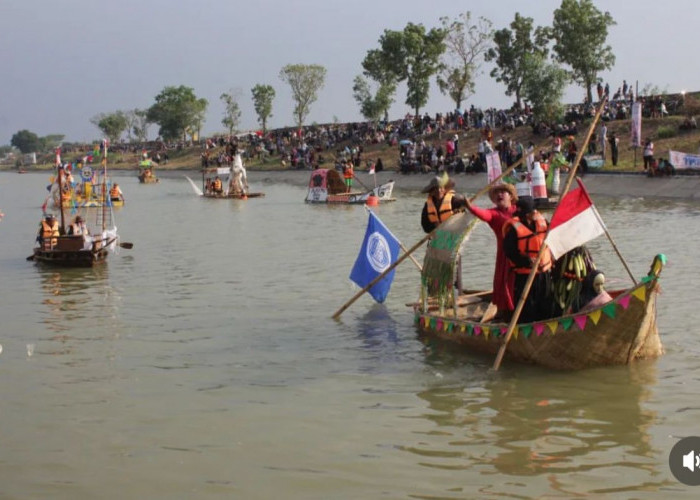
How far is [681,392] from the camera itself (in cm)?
934

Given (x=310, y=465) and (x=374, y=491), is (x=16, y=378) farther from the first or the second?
(x=374, y=491)

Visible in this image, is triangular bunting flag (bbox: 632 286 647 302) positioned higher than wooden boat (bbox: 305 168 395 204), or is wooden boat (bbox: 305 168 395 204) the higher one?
wooden boat (bbox: 305 168 395 204)

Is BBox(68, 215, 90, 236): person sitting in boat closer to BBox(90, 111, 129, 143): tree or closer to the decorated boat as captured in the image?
the decorated boat

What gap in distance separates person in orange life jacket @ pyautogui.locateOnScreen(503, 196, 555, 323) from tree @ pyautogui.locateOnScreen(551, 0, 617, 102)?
44554mm

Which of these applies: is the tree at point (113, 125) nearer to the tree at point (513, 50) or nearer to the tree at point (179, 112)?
the tree at point (179, 112)

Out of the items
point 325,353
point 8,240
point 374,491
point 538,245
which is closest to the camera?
point 374,491

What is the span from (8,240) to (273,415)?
20.9 metres

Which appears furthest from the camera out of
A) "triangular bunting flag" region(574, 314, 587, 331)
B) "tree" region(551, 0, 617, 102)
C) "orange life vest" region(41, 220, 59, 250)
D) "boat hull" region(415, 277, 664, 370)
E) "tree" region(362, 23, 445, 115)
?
"tree" region(362, 23, 445, 115)

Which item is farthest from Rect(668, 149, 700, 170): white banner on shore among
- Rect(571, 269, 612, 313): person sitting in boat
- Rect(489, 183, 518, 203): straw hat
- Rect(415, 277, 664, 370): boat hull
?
Rect(571, 269, 612, 313): person sitting in boat

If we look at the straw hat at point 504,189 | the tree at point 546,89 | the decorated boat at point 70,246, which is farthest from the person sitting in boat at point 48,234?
the tree at point 546,89

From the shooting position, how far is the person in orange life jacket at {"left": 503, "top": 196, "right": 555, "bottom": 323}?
33.5ft

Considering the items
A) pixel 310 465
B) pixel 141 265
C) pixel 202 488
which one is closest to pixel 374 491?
pixel 310 465

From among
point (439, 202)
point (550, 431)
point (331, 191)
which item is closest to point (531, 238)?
point (550, 431)

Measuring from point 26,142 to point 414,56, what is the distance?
458 ft
